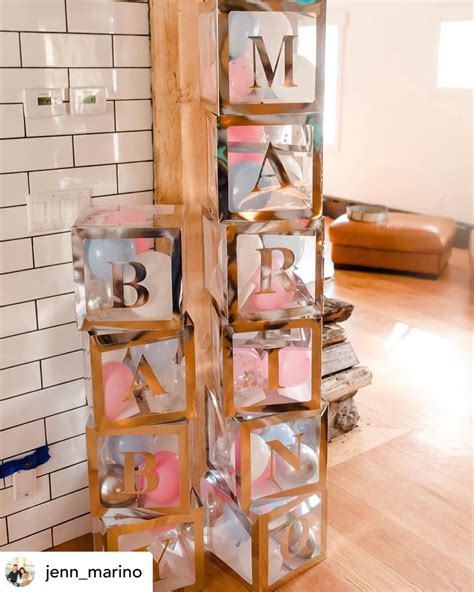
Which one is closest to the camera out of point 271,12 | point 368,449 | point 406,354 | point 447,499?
point 271,12

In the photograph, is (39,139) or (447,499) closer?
(39,139)

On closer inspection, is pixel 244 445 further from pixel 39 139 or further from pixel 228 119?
pixel 39 139

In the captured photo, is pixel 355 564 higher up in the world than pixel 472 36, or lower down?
lower down

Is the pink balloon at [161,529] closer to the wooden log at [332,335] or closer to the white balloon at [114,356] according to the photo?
the white balloon at [114,356]

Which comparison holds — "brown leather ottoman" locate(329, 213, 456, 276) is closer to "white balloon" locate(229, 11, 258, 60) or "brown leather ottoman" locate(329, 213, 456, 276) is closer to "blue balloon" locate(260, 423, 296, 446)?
"blue balloon" locate(260, 423, 296, 446)

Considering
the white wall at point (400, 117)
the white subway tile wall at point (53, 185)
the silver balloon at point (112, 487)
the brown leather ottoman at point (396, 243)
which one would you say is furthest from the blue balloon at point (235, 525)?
the white wall at point (400, 117)

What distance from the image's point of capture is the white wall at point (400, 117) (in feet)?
21.6

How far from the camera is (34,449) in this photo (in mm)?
2256

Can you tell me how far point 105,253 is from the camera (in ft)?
6.07

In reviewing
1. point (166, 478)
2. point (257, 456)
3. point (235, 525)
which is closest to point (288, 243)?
point (257, 456)

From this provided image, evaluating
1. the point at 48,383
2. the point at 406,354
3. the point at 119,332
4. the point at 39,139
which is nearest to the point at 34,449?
the point at 48,383

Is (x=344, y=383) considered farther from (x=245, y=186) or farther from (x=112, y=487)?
(x=245, y=186)

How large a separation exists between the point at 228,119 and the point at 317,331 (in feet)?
2.04
